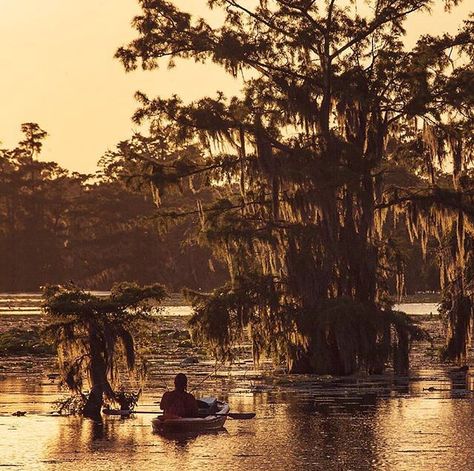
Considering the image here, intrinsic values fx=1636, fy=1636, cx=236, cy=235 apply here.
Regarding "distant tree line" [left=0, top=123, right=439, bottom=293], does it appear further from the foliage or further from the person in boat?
the person in boat

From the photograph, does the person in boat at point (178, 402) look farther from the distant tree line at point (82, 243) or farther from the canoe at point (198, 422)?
the distant tree line at point (82, 243)

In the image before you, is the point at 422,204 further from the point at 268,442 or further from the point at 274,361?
the point at 268,442

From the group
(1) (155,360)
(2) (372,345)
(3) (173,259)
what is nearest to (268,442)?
(2) (372,345)

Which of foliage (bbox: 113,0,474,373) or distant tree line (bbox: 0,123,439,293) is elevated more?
distant tree line (bbox: 0,123,439,293)

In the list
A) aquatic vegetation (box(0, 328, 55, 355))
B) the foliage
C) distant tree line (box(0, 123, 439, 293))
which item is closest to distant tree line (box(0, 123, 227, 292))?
distant tree line (box(0, 123, 439, 293))

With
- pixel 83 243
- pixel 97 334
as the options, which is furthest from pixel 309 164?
pixel 83 243

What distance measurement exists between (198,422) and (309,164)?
15.1 metres

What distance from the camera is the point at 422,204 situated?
45656 millimetres

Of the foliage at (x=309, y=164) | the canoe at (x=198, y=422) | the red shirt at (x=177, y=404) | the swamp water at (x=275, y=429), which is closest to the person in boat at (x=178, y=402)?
the red shirt at (x=177, y=404)

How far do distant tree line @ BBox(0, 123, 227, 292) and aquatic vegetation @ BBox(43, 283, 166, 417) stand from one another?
14223 centimetres

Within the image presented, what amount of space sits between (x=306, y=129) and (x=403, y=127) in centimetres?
335

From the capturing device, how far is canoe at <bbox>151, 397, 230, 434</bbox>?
29.2 meters

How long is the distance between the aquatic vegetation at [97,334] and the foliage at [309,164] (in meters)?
10.4

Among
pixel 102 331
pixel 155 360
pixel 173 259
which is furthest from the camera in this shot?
pixel 173 259
